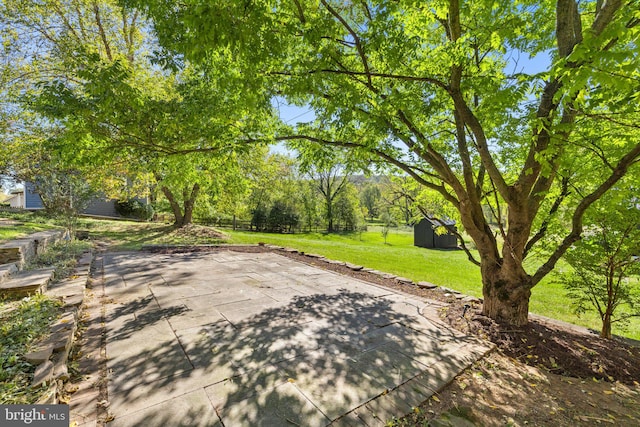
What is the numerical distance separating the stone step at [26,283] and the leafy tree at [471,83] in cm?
351

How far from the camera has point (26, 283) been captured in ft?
11.6

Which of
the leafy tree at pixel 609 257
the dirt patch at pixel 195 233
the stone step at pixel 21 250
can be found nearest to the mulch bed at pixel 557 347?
the leafy tree at pixel 609 257

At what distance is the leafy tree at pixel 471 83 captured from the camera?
273 cm

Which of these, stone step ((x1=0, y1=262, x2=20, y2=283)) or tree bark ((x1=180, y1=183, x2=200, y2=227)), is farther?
tree bark ((x1=180, y1=183, x2=200, y2=227))

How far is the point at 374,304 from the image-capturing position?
4496 mm

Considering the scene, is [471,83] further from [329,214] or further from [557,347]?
[329,214]

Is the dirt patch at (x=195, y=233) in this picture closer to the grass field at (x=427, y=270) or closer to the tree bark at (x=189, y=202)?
the grass field at (x=427, y=270)

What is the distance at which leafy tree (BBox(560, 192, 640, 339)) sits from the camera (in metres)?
3.76

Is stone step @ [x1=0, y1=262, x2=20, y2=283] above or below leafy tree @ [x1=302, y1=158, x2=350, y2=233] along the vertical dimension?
below

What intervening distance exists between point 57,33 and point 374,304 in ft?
48.3

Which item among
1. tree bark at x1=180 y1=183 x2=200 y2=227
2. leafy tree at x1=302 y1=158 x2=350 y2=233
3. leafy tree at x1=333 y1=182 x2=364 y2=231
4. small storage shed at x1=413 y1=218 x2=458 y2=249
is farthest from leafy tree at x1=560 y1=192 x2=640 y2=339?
leafy tree at x1=333 y1=182 x2=364 y2=231

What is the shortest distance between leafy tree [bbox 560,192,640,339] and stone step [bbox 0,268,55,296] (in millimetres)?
7474

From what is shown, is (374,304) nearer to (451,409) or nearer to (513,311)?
(513,311)

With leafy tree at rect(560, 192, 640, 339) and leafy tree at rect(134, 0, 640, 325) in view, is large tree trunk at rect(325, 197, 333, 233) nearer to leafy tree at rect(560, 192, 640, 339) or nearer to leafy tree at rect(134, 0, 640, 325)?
leafy tree at rect(134, 0, 640, 325)
